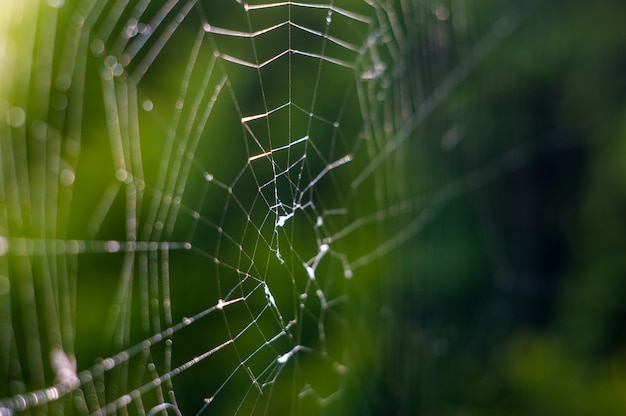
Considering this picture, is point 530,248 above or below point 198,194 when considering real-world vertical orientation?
below

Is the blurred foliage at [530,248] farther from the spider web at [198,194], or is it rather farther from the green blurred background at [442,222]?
the spider web at [198,194]

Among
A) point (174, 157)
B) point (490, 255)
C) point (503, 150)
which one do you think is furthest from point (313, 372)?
point (503, 150)

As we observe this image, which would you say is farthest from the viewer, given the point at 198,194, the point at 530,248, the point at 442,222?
the point at 530,248

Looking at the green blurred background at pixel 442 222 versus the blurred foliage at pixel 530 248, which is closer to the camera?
the green blurred background at pixel 442 222

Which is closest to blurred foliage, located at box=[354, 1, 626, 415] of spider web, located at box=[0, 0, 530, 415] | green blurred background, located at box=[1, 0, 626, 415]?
green blurred background, located at box=[1, 0, 626, 415]

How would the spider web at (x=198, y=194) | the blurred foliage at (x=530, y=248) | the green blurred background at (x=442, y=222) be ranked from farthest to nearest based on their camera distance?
the blurred foliage at (x=530, y=248), the green blurred background at (x=442, y=222), the spider web at (x=198, y=194)

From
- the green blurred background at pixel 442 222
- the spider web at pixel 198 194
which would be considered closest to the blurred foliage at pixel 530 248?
the green blurred background at pixel 442 222

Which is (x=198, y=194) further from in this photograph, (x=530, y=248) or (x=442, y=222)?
(x=530, y=248)

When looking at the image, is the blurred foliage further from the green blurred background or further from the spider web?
the spider web

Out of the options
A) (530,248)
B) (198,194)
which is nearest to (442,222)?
(530,248)
